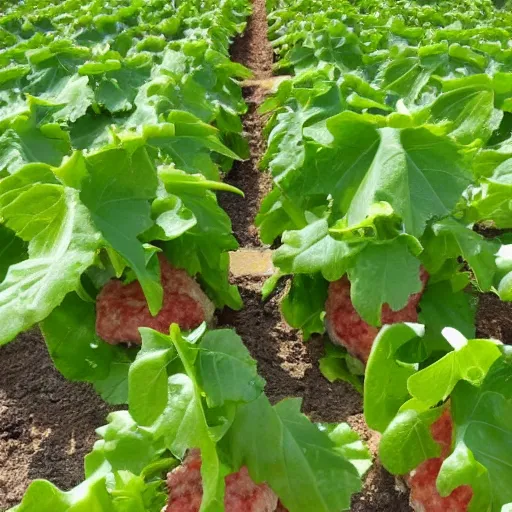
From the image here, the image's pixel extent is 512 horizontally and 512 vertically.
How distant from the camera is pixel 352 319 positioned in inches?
76.5

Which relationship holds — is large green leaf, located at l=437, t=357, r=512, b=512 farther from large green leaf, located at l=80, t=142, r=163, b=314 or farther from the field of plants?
large green leaf, located at l=80, t=142, r=163, b=314

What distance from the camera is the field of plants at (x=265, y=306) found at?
1.34 meters

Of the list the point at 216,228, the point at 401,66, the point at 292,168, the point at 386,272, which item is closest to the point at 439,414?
the point at 386,272

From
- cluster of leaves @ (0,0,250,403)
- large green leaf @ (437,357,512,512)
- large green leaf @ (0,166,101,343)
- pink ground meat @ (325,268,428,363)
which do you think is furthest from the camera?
pink ground meat @ (325,268,428,363)

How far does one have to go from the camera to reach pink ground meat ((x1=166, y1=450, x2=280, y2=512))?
4.80 feet

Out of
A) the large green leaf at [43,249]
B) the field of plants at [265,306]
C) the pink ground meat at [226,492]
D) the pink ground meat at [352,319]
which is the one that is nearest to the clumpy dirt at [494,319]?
the field of plants at [265,306]

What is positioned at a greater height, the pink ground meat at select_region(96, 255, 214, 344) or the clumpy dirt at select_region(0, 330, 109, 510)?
the pink ground meat at select_region(96, 255, 214, 344)

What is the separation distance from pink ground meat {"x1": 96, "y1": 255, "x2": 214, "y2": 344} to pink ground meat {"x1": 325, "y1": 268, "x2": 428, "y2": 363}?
40 cm

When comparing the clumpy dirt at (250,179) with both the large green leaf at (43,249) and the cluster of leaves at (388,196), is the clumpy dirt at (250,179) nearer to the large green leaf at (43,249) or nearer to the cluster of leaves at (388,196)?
the cluster of leaves at (388,196)

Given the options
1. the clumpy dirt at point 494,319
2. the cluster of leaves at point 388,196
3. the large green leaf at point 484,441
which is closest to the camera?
the large green leaf at point 484,441

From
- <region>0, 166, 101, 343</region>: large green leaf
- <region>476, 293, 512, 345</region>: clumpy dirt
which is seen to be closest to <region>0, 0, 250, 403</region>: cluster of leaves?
<region>0, 166, 101, 343</region>: large green leaf

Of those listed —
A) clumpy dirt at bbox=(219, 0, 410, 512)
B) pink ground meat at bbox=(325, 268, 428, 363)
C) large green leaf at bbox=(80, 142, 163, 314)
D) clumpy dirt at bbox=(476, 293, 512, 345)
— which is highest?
large green leaf at bbox=(80, 142, 163, 314)

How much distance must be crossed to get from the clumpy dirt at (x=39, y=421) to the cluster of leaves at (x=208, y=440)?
0.40 metres

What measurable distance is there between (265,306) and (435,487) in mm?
1099
